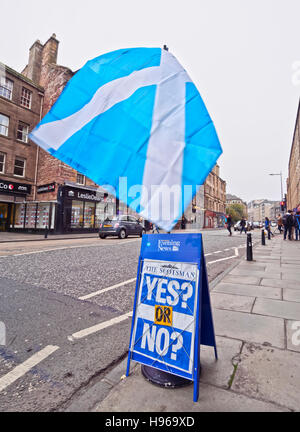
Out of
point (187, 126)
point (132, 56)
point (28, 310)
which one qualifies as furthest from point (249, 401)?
point (28, 310)

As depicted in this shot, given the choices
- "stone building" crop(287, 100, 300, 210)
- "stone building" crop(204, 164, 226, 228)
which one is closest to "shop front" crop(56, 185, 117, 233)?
"stone building" crop(287, 100, 300, 210)

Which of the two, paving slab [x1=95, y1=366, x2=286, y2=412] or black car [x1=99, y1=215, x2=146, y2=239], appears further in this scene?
black car [x1=99, y1=215, x2=146, y2=239]

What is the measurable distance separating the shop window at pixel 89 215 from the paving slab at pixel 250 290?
18.7m

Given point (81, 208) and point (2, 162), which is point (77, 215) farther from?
point (2, 162)

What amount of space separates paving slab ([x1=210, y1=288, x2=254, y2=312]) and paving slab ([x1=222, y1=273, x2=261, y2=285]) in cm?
98

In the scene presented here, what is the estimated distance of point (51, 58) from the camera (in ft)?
70.5

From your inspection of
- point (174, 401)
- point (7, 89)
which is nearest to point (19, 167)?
point (7, 89)

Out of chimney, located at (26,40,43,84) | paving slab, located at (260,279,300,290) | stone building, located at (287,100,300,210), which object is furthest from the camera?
stone building, located at (287,100,300,210)

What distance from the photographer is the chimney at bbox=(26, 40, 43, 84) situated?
72.5ft

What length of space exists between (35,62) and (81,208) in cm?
1513

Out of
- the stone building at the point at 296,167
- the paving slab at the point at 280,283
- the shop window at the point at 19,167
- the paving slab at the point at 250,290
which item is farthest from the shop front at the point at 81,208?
the stone building at the point at 296,167

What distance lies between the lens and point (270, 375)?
1802 millimetres

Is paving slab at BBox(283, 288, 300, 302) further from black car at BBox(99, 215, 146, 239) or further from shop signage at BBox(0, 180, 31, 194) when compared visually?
shop signage at BBox(0, 180, 31, 194)
